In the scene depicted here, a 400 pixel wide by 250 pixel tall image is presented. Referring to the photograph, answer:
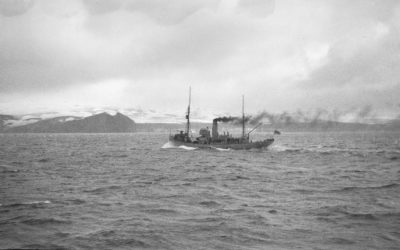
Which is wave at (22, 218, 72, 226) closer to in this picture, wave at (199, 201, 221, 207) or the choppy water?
the choppy water

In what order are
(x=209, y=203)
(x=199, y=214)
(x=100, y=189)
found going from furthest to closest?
(x=100, y=189) → (x=209, y=203) → (x=199, y=214)

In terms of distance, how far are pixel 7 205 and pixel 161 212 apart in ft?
34.8

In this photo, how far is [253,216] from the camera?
19641mm

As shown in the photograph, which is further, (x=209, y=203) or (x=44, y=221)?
(x=209, y=203)

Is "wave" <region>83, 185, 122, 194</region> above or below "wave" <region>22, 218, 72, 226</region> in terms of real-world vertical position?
below

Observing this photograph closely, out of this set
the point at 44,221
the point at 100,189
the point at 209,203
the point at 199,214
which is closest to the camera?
the point at 44,221

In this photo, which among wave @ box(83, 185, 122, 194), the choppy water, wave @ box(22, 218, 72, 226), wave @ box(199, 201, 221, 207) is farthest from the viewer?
wave @ box(83, 185, 122, 194)

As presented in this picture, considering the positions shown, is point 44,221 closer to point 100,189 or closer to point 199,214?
point 199,214

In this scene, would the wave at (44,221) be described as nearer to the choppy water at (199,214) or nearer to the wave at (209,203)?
the choppy water at (199,214)

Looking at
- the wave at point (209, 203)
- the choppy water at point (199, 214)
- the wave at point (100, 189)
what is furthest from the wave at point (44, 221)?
the wave at point (209, 203)

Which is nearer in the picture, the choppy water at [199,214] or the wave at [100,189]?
the choppy water at [199,214]

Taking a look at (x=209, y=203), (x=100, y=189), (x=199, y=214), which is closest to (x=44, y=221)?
(x=199, y=214)

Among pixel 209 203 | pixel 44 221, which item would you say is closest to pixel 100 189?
pixel 44 221

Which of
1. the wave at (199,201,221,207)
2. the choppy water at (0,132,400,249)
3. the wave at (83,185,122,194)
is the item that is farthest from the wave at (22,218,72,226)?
the wave at (199,201,221,207)
